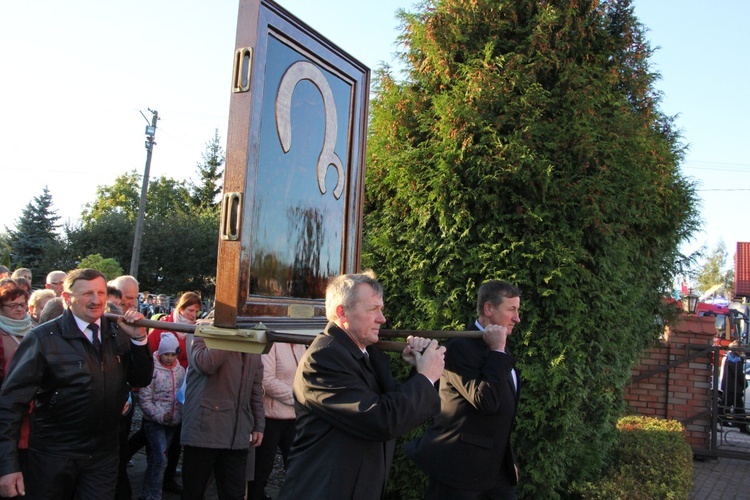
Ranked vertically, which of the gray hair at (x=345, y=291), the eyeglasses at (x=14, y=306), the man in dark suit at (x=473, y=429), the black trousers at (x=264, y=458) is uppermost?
the gray hair at (x=345, y=291)

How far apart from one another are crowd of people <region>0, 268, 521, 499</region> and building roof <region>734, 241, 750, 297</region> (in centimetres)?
4060

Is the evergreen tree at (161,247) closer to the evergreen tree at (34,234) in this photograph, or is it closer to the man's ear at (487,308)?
the evergreen tree at (34,234)

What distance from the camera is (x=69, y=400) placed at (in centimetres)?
351

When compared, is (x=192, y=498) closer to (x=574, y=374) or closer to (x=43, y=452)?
(x=43, y=452)

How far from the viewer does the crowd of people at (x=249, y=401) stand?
250cm

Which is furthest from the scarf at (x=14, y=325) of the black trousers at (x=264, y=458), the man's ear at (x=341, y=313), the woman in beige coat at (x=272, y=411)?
the man's ear at (x=341, y=313)

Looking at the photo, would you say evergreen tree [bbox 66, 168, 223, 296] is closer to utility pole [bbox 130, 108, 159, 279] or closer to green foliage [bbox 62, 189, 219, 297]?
green foliage [bbox 62, 189, 219, 297]

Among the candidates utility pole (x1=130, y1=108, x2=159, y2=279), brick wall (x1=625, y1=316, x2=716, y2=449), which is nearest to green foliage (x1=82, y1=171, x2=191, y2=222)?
utility pole (x1=130, y1=108, x2=159, y2=279)

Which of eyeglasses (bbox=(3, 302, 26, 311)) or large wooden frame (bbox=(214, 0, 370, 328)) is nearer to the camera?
large wooden frame (bbox=(214, 0, 370, 328))

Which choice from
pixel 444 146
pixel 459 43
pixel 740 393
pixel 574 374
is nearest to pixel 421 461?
pixel 574 374

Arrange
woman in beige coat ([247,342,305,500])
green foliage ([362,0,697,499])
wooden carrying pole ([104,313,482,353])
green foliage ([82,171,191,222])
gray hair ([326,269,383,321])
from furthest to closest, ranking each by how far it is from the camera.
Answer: green foliage ([82,171,191,222])
woman in beige coat ([247,342,305,500])
green foliage ([362,0,697,499])
gray hair ([326,269,383,321])
wooden carrying pole ([104,313,482,353])

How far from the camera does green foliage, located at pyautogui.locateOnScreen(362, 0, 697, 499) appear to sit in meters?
4.82

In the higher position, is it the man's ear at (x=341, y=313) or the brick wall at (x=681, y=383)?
the man's ear at (x=341, y=313)

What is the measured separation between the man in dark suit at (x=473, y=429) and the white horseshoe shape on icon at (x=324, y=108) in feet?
4.05
